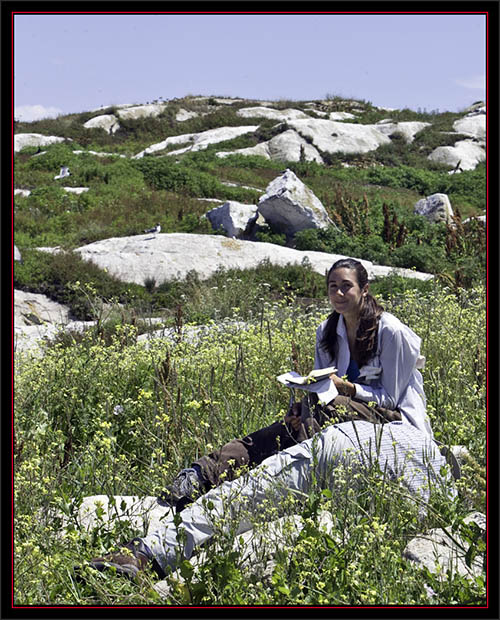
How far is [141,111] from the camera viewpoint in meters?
40.0

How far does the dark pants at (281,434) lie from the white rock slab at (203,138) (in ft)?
92.4

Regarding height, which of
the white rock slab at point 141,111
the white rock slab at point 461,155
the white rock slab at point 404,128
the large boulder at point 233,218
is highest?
the white rock slab at point 141,111

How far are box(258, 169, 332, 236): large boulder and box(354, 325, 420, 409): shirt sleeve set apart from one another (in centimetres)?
1176

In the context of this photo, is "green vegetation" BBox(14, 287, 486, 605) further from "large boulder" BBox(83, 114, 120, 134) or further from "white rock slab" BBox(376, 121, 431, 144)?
"large boulder" BBox(83, 114, 120, 134)

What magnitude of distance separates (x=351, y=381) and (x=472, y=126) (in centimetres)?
3454

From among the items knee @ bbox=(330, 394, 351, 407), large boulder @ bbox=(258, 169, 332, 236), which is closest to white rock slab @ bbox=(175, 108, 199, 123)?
large boulder @ bbox=(258, 169, 332, 236)

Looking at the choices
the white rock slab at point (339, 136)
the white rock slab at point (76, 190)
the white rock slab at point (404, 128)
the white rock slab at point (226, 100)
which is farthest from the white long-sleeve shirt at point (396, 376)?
the white rock slab at point (226, 100)

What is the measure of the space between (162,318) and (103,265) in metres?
2.79

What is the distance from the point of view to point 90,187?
65.5 ft

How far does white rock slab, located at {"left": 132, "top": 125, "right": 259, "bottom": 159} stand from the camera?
32.0m

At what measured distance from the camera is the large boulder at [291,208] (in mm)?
15781

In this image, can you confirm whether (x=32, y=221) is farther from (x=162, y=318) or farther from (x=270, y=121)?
(x=270, y=121)

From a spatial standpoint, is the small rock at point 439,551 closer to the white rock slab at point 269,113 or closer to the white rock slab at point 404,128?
the white rock slab at point 404,128

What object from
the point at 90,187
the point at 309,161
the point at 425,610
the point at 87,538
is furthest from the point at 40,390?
the point at 309,161
